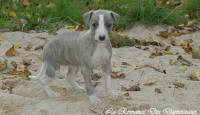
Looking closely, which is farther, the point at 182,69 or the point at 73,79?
the point at 182,69

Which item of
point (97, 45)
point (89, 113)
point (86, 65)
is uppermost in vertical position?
point (97, 45)

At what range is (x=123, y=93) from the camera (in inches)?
173

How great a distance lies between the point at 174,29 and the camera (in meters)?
7.65

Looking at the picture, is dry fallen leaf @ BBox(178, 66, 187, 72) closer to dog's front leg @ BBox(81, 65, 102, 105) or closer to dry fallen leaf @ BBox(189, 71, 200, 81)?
dry fallen leaf @ BBox(189, 71, 200, 81)

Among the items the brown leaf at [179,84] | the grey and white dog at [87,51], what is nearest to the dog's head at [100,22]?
the grey and white dog at [87,51]

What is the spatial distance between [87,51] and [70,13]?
4.16 metres

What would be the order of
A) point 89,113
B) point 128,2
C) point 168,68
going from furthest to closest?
point 128,2, point 168,68, point 89,113

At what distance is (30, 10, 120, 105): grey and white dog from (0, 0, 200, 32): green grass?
114 inches

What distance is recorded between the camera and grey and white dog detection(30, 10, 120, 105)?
148 inches

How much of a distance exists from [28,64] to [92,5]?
3.61 m

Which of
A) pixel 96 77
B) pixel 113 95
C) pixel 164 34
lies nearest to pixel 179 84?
pixel 113 95

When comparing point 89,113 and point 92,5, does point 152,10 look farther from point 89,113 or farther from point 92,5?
point 89,113

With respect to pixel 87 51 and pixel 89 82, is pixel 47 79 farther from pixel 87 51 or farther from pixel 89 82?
pixel 87 51

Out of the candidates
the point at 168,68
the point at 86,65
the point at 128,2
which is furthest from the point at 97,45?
the point at 128,2
